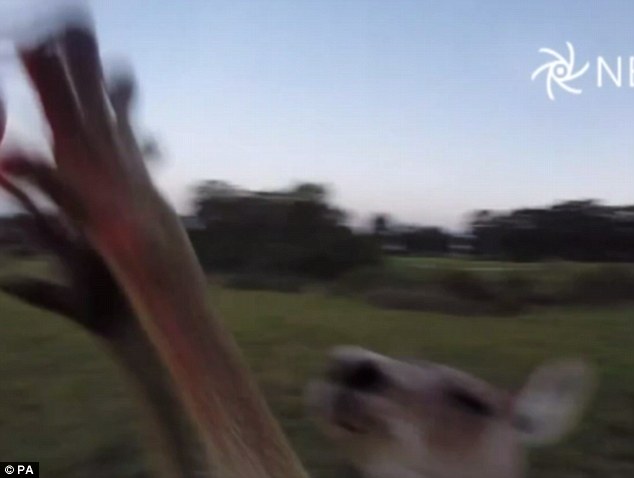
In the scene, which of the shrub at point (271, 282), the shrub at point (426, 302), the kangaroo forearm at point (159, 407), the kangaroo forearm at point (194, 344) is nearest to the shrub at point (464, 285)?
the shrub at point (426, 302)

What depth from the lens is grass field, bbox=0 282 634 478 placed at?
199 centimetres

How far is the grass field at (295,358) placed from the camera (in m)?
1.99

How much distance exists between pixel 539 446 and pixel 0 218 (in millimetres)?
1322

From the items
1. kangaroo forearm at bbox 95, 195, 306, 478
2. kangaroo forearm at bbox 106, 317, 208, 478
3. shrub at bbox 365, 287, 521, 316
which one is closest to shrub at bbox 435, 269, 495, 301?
shrub at bbox 365, 287, 521, 316

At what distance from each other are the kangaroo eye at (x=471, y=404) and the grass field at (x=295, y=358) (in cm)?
6

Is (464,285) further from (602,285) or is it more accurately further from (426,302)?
(602,285)

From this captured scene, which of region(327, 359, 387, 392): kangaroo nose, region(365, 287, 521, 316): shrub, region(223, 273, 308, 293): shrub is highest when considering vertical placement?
region(223, 273, 308, 293): shrub

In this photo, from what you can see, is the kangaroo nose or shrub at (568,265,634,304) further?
shrub at (568,265,634,304)

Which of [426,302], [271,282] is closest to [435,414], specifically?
[426,302]

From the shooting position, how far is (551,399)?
199 cm

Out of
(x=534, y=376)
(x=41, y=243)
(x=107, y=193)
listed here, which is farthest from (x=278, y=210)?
(x=534, y=376)

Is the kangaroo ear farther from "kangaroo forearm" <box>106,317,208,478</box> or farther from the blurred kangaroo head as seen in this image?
"kangaroo forearm" <box>106,317,208,478</box>

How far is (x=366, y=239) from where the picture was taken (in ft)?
6.65

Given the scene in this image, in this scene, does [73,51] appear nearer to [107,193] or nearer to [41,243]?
[107,193]
